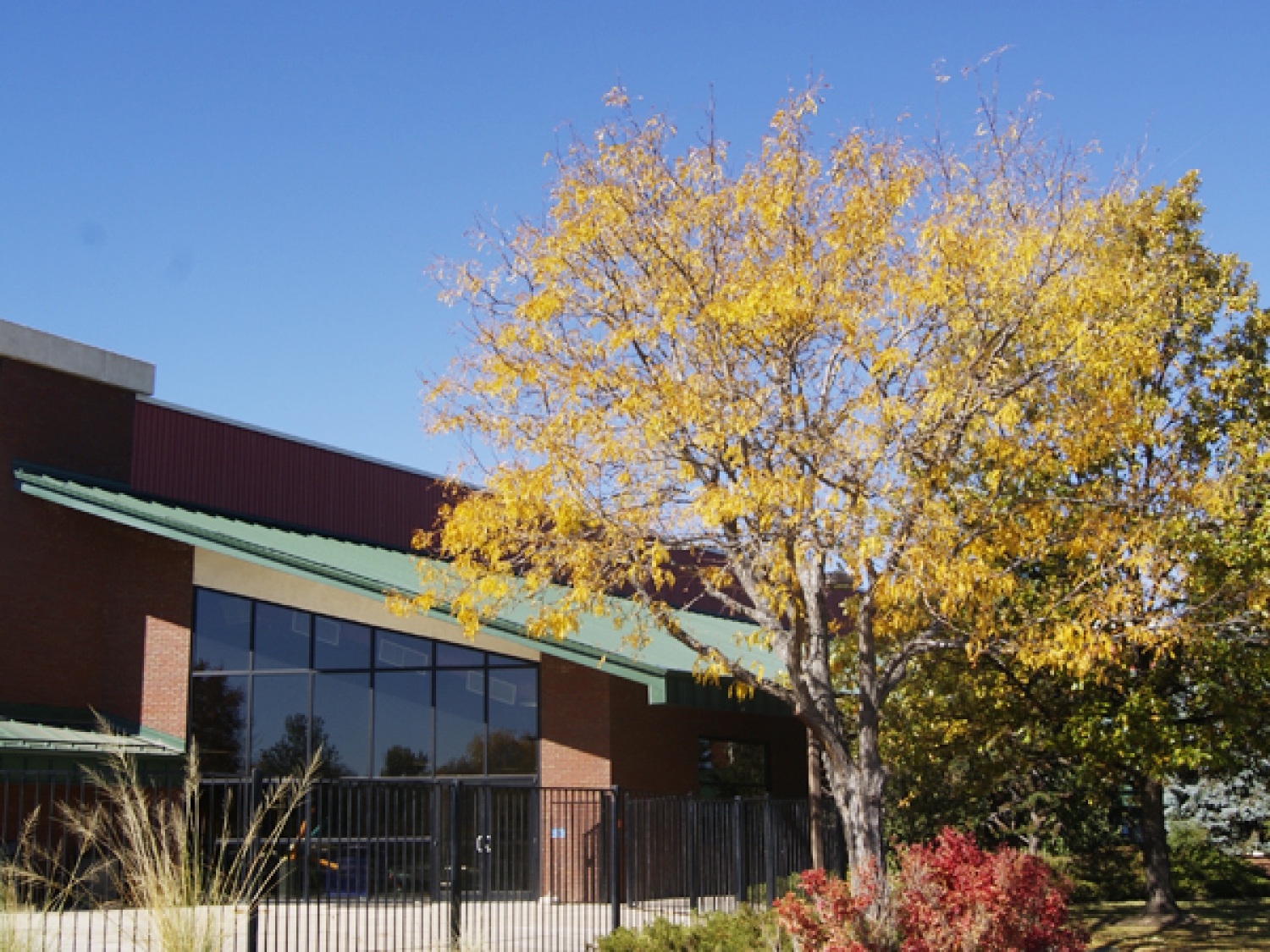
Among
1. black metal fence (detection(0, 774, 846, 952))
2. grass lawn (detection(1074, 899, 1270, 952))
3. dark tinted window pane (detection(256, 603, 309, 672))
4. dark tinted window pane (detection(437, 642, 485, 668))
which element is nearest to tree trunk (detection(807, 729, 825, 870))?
black metal fence (detection(0, 774, 846, 952))

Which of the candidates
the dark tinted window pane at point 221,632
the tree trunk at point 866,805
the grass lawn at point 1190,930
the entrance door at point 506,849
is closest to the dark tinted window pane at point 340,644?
the dark tinted window pane at point 221,632

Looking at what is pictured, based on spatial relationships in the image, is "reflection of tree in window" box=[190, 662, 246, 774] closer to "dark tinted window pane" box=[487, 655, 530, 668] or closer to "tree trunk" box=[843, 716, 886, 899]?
"dark tinted window pane" box=[487, 655, 530, 668]

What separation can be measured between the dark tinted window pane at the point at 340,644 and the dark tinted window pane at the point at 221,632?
54.7 inches

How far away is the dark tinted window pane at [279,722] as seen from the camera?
2377 cm

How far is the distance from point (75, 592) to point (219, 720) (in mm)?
3945

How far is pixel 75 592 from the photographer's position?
25.3 m

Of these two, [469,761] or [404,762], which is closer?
[469,761]

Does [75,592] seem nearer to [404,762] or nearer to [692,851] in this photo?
[404,762]

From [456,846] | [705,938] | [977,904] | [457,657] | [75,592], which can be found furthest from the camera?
[75,592]

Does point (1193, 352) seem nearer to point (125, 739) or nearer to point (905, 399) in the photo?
point (905, 399)

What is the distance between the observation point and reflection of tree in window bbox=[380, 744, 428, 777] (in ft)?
76.4

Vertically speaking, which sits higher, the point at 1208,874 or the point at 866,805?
the point at 866,805

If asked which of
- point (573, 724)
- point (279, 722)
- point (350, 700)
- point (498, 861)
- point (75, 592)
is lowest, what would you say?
point (498, 861)

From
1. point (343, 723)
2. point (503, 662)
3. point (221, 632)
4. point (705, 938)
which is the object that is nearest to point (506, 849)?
point (503, 662)
